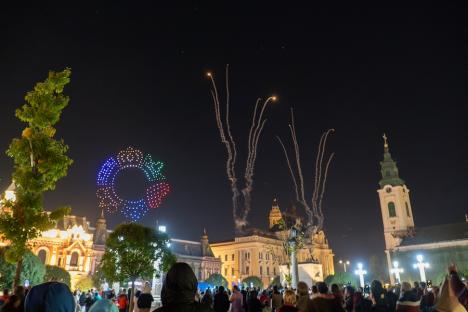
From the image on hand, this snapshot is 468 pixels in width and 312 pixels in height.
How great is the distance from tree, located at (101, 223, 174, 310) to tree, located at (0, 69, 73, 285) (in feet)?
70.9

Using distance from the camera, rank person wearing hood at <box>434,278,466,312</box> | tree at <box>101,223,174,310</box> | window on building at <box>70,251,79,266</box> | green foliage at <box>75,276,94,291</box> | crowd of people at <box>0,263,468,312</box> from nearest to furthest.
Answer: crowd of people at <box>0,263,468,312</box>
person wearing hood at <box>434,278,466,312</box>
tree at <box>101,223,174,310</box>
green foliage at <box>75,276,94,291</box>
window on building at <box>70,251,79,266</box>

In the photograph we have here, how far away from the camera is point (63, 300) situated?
4434 millimetres

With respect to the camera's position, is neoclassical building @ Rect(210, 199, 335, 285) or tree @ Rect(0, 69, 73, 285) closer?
tree @ Rect(0, 69, 73, 285)

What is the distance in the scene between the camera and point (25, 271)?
33219 millimetres

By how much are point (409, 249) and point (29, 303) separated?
9426 cm

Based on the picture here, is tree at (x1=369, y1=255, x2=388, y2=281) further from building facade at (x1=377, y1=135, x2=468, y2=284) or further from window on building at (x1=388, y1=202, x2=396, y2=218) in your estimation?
window on building at (x1=388, y1=202, x2=396, y2=218)

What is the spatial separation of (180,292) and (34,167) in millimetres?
18506

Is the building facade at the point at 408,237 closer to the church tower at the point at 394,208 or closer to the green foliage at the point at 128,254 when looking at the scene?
the church tower at the point at 394,208

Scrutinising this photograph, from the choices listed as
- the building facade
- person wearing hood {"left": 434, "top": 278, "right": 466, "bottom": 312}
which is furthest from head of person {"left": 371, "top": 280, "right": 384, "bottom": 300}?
the building facade

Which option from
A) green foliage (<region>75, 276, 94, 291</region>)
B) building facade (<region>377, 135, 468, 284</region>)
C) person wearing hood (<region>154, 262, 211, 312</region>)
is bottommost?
person wearing hood (<region>154, 262, 211, 312</region>)

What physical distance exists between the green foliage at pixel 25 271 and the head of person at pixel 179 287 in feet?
100.0

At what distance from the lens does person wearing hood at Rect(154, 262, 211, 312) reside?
3570 millimetres

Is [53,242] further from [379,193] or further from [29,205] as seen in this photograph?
[379,193]

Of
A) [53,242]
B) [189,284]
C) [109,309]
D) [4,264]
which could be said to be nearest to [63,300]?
[109,309]
